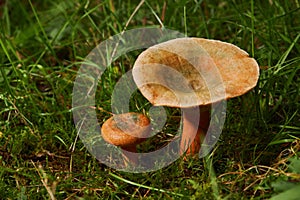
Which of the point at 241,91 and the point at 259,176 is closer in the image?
the point at 241,91

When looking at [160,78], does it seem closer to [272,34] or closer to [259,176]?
[259,176]

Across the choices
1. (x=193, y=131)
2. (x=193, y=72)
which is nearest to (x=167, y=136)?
(x=193, y=131)

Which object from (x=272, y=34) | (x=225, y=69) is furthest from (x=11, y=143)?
(x=272, y=34)

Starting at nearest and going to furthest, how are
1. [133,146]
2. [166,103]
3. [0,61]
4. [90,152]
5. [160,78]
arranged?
[166,103] → [160,78] → [133,146] → [90,152] → [0,61]

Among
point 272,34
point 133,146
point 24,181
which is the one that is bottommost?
point 24,181

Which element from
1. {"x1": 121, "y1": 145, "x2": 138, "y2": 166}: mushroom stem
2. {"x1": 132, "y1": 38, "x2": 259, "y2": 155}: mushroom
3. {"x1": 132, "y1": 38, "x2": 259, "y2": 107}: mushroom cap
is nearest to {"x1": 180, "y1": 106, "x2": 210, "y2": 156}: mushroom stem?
{"x1": 132, "y1": 38, "x2": 259, "y2": 155}: mushroom

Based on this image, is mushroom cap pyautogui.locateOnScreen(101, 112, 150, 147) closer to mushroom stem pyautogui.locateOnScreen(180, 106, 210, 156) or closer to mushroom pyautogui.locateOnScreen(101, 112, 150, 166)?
mushroom pyautogui.locateOnScreen(101, 112, 150, 166)
